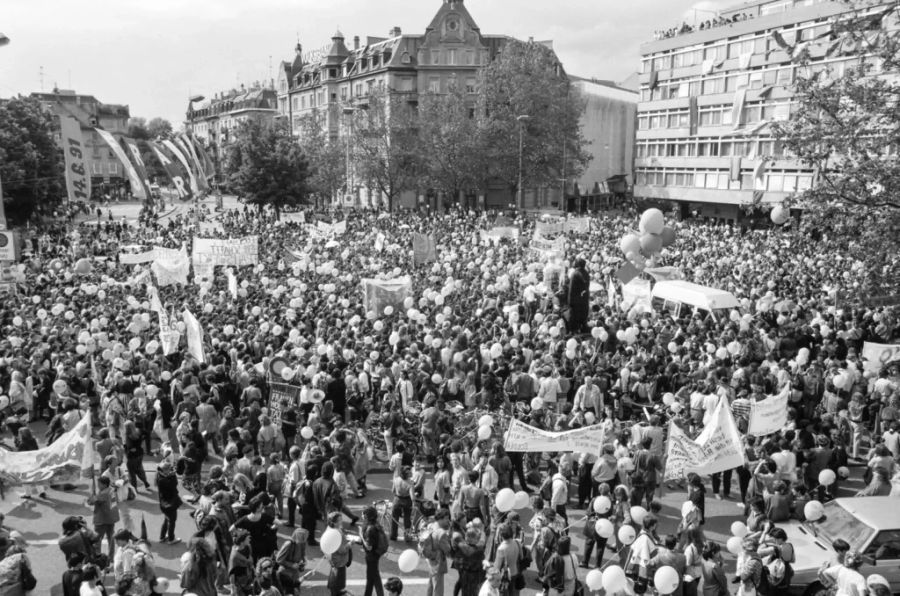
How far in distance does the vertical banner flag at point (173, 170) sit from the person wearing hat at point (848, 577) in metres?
29.6

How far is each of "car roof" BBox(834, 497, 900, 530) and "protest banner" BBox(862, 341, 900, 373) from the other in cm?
708

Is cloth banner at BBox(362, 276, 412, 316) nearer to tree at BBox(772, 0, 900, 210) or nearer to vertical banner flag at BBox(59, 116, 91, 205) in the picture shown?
tree at BBox(772, 0, 900, 210)

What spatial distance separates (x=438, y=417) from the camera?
39.8 ft

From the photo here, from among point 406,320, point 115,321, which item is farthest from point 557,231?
point 115,321

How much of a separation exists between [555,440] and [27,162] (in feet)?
145

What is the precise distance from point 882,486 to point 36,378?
14450 mm

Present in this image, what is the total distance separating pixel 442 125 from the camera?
54500mm

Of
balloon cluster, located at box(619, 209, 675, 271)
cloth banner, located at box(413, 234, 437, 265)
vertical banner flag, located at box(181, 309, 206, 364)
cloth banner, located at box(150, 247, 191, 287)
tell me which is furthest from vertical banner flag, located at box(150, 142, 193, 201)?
balloon cluster, located at box(619, 209, 675, 271)

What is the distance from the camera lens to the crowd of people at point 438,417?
7.98 meters

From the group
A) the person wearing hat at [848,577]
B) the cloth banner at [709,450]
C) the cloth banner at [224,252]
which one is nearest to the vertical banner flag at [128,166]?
the cloth banner at [224,252]

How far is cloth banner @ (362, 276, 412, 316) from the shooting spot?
62.4 feet

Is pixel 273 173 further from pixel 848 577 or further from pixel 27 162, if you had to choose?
pixel 848 577

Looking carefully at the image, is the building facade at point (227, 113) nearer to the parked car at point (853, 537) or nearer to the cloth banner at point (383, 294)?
the cloth banner at point (383, 294)

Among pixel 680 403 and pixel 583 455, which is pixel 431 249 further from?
pixel 583 455
